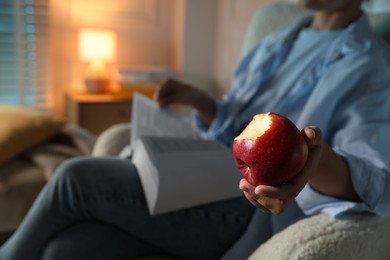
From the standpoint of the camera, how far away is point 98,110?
2297 millimetres

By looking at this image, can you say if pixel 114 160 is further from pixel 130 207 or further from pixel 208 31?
pixel 208 31

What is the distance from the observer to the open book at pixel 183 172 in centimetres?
77

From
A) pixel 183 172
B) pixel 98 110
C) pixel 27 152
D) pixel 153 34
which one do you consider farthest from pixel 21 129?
pixel 153 34

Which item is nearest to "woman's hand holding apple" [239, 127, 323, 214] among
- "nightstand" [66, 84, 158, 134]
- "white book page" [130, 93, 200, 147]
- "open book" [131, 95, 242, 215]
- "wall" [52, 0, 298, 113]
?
"open book" [131, 95, 242, 215]

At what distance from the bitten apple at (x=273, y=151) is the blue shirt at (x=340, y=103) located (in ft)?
0.70

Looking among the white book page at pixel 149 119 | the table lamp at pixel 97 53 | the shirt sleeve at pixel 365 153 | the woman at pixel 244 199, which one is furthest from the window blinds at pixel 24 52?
the shirt sleeve at pixel 365 153

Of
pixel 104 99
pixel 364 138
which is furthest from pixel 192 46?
pixel 364 138

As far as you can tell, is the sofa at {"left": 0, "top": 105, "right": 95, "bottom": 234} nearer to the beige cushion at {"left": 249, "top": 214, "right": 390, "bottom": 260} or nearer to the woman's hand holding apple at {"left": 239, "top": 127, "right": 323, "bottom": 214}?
the beige cushion at {"left": 249, "top": 214, "right": 390, "bottom": 260}

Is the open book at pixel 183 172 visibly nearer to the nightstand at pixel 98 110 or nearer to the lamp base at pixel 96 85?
the nightstand at pixel 98 110

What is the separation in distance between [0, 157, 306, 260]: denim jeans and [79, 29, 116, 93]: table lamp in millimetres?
1665

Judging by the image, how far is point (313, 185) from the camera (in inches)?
26.2

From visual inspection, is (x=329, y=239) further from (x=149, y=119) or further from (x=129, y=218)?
(x=149, y=119)

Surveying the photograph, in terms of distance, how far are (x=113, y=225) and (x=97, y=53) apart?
179 centimetres

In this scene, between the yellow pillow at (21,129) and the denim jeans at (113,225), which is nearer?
the denim jeans at (113,225)
